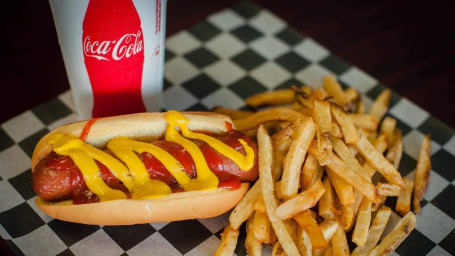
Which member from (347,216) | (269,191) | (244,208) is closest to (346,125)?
(347,216)

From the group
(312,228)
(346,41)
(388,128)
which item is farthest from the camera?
(346,41)

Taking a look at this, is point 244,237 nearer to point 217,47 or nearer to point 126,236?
point 126,236

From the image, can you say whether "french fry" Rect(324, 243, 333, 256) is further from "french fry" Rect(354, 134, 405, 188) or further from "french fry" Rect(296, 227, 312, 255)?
"french fry" Rect(354, 134, 405, 188)

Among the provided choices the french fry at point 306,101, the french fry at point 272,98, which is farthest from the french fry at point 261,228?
the french fry at point 272,98

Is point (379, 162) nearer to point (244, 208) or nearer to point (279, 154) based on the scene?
point (279, 154)

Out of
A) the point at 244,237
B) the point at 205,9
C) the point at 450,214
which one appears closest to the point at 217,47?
the point at 205,9
